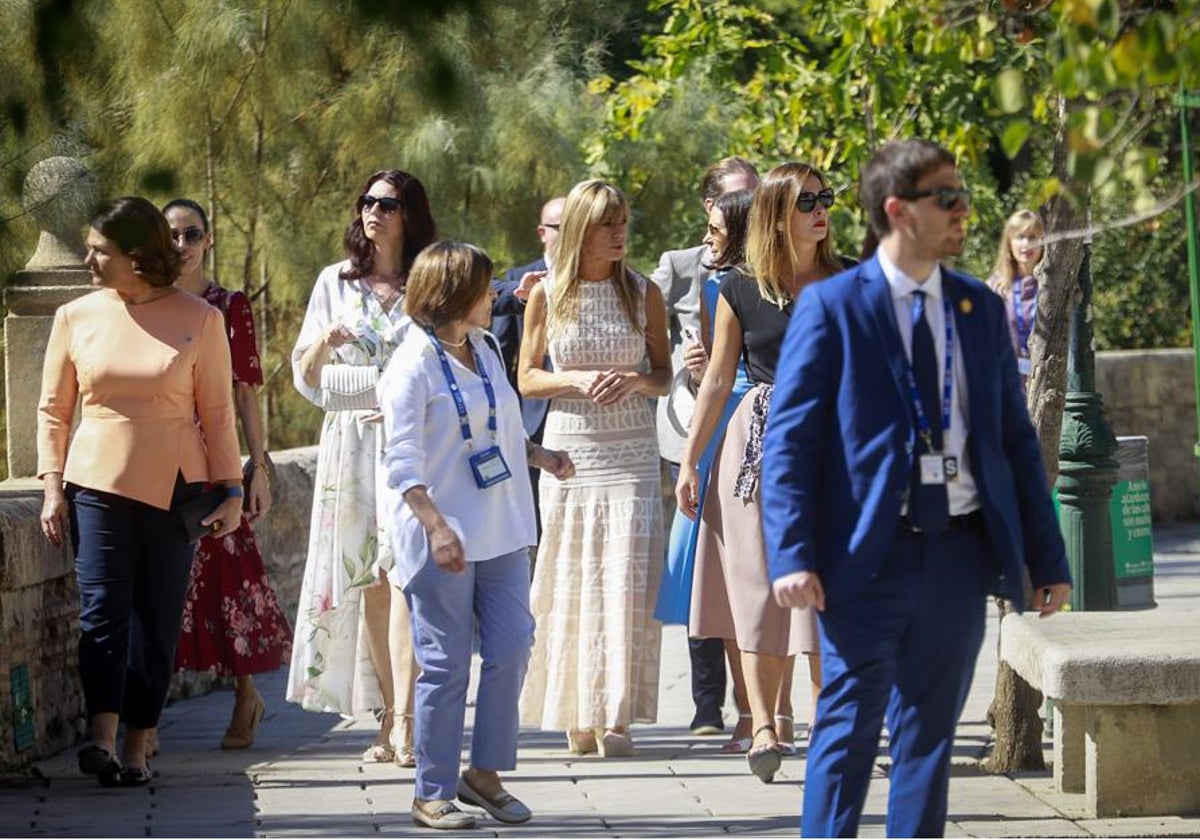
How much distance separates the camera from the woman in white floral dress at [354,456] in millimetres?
8133

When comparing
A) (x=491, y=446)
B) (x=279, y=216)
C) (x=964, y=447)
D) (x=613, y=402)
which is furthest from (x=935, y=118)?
(x=964, y=447)

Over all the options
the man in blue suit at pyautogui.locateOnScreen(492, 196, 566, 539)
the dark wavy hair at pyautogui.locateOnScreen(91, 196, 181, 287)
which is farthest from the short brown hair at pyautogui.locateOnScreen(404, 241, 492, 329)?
the man in blue suit at pyautogui.locateOnScreen(492, 196, 566, 539)

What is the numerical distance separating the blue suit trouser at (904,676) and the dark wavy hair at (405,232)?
11.5ft

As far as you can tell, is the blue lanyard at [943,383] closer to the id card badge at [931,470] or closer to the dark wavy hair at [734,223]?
the id card badge at [931,470]

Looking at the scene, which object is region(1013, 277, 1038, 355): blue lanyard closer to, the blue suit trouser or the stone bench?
the stone bench

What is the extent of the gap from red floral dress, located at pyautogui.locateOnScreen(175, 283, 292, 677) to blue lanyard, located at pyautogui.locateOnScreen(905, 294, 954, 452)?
3.81 m

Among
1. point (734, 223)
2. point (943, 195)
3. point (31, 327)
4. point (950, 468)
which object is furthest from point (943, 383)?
point (31, 327)

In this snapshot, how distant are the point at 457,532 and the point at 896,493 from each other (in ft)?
6.57

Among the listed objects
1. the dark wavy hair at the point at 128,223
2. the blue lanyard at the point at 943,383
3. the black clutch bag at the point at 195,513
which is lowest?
the black clutch bag at the point at 195,513

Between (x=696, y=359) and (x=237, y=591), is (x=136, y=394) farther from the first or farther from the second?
(x=696, y=359)

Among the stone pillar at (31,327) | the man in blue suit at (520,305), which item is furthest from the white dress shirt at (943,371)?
the stone pillar at (31,327)

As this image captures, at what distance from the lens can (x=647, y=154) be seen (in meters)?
18.0

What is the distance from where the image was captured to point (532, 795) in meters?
7.31

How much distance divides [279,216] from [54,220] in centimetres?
912
